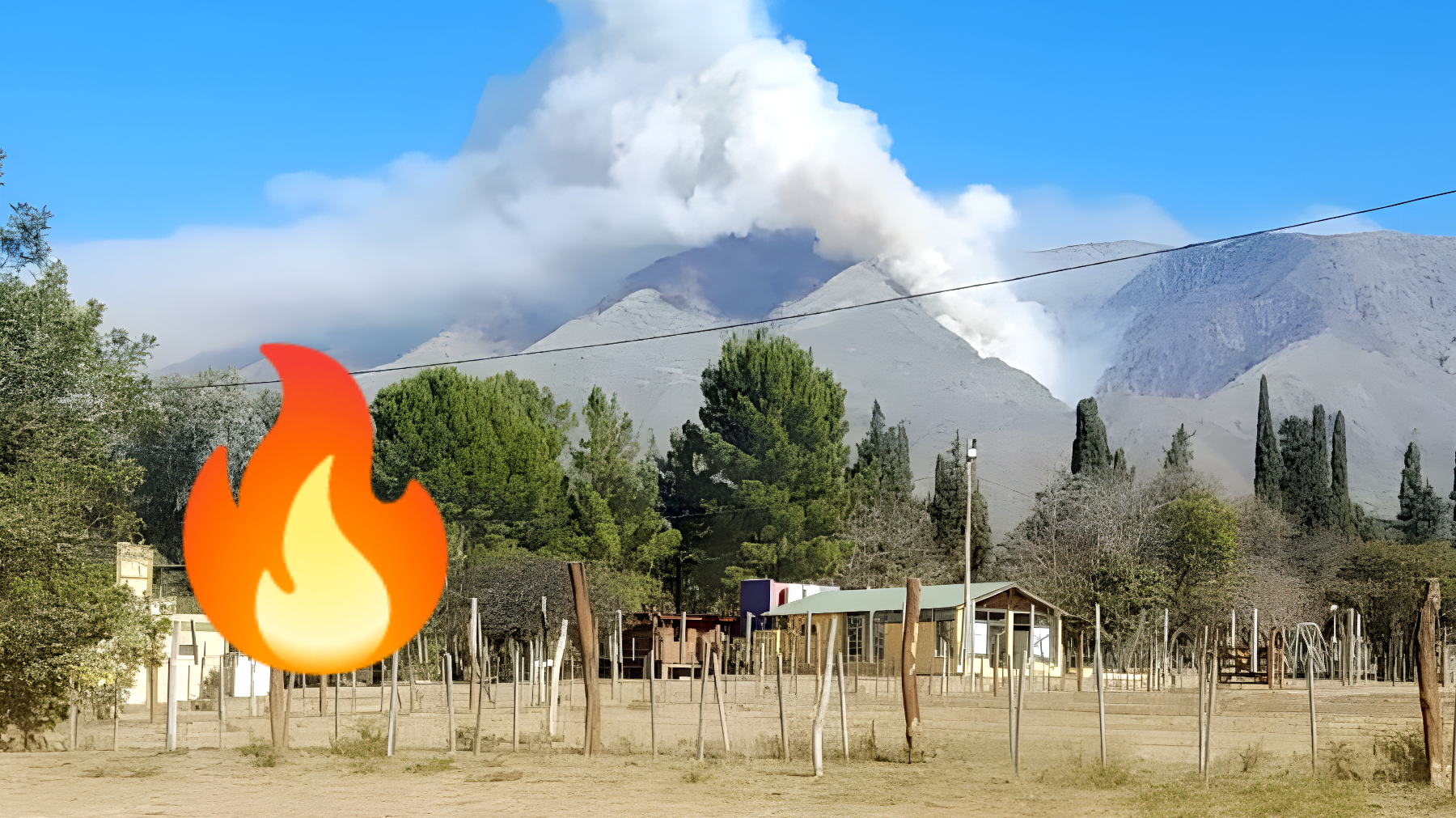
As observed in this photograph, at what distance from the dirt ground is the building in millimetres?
25626

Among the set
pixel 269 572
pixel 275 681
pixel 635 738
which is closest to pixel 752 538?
pixel 635 738

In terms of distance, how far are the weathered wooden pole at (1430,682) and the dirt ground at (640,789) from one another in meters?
0.41

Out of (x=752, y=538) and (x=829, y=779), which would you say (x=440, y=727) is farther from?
(x=752, y=538)

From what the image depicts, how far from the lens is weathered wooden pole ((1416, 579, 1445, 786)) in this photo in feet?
49.6

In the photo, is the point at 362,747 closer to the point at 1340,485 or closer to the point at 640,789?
the point at 640,789

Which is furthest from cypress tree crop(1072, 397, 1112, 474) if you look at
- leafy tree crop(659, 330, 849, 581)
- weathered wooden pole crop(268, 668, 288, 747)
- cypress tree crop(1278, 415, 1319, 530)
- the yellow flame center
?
the yellow flame center

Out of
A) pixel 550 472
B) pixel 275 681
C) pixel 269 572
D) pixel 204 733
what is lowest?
pixel 204 733

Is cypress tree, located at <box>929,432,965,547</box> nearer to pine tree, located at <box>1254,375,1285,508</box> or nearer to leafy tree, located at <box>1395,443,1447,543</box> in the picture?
pine tree, located at <box>1254,375,1285,508</box>

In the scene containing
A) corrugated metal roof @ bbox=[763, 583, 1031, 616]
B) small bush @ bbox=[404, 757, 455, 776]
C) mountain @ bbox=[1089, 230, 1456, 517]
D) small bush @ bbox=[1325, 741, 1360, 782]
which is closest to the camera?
small bush @ bbox=[1325, 741, 1360, 782]

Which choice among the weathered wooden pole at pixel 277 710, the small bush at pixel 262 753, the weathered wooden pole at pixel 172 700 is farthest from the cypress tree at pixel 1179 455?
the weathered wooden pole at pixel 172 700

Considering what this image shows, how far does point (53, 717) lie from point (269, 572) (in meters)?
14.0

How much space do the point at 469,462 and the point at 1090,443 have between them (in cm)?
3231

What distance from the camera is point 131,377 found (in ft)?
102

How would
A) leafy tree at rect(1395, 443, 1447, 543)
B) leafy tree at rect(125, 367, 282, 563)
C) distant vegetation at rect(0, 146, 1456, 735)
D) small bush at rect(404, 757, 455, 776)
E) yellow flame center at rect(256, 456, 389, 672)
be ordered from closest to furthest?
yellow flame center at rect(256, 456, 389, 672), small bush at rect(404, 757, 455, 776), distant vegetation at rect(0, 146, 1456, 735), leafy tree at rect(125, 367, 282, 563), leafy tree at rect(1395, 443, 1447, 543)
